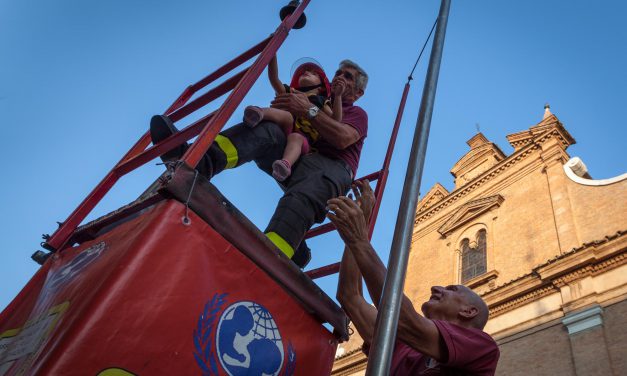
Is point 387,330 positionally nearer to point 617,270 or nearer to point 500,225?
point 617,270

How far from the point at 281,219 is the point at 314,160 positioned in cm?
56

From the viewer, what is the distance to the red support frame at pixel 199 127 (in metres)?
2.03

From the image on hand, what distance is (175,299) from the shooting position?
1587mm

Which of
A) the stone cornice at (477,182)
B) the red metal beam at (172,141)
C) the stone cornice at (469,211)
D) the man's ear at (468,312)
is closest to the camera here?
the red metal beam at (172,141)

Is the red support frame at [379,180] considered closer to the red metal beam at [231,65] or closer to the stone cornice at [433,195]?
the red metal beam at [231,65]

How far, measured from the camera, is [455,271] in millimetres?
15789

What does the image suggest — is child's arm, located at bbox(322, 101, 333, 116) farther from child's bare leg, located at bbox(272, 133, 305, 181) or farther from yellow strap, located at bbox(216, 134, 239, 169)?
yellow strap, located at bbox(216, 134, 239, 169)

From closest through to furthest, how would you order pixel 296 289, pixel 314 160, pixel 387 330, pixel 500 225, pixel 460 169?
pixel 387 330, pixel 296 289, pixel 314 160, pixel 500 225, pixel 460 169

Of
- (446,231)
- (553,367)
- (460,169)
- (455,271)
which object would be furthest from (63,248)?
(460,169)

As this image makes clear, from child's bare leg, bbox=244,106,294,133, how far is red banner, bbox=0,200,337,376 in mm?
893

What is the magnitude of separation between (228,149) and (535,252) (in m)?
13.1

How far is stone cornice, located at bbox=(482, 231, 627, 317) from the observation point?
11.0m

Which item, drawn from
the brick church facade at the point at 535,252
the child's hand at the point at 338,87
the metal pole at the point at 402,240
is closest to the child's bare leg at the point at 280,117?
the child's hand at the point at 338,87

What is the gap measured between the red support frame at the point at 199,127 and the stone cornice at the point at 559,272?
10.8m
